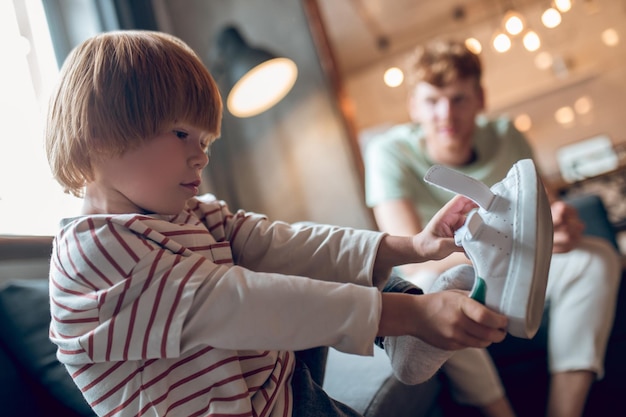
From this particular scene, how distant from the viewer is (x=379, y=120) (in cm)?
256

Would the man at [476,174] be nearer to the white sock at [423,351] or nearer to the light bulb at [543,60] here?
the white sock at [423,351]

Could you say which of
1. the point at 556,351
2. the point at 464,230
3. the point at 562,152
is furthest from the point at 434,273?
the point at 562,152

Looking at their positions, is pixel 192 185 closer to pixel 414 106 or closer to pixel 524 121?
pixel 414 106

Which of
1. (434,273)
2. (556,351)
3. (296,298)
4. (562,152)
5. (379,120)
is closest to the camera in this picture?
(296,298)

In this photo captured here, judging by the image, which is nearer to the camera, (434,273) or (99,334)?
(99,334)

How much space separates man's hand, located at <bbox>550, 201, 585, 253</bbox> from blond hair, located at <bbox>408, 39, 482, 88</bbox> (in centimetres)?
34

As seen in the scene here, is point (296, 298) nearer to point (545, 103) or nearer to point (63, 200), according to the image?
point (63, 200)

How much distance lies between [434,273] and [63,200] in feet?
2.23

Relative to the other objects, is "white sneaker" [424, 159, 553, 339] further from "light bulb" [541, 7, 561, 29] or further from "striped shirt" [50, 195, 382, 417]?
"light bulb" [541, 7, 561, 29]

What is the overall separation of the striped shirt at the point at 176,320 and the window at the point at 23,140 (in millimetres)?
406

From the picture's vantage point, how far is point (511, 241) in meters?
0.46

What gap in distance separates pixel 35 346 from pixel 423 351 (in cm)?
51

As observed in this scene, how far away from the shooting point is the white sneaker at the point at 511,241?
1.46 feet

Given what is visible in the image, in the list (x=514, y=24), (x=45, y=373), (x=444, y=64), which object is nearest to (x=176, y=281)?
(x=45, y=373)
